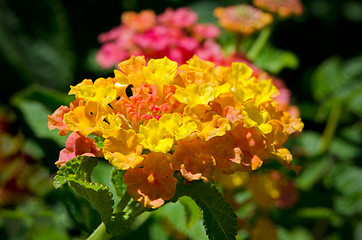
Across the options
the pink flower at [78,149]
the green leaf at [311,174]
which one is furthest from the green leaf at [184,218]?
the green leaf at [311,174]

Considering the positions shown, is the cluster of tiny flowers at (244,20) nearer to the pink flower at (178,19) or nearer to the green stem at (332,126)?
the pink flower at (178,19)

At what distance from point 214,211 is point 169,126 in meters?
0.15

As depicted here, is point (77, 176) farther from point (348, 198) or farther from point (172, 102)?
point (348, 198)

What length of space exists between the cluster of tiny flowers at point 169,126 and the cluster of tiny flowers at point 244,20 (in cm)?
70

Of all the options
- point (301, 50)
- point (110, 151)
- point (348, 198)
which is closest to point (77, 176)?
point (110, 151)

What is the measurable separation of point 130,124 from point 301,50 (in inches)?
64.0

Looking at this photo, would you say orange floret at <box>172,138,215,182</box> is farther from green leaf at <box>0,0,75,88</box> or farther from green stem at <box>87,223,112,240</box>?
green leaf at <box>0,0,75,88</box>

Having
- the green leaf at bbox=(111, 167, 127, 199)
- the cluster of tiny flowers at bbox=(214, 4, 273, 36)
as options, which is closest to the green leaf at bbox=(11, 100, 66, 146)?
the green leaf at bbox=(111, 167, 127, 199)

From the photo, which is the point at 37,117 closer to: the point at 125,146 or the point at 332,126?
the point at 125,146

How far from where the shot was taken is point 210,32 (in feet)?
4.97

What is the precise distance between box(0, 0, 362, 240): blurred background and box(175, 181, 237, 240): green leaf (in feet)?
0.90

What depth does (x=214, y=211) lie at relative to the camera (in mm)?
708

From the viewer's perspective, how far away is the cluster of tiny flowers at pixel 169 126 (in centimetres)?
67

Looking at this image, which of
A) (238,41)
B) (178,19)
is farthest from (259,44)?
(178,19)
